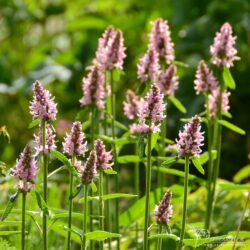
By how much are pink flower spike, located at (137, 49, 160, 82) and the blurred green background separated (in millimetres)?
3061

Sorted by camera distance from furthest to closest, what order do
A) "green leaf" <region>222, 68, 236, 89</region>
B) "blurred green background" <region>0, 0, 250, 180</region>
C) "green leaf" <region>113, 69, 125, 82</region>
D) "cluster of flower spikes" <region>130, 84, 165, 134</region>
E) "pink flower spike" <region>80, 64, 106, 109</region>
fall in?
"blurred green background" <region>0, 0, 250, 180</region> < "green leaf" <region>113, 69, 125, 82</region> < "green leaf" <region>222, 68, 236, 89</region> < "pink flower spike" <region>80, 64, 106, 109</region> < "cluster of flower spikes" <region>130, 84, 165, 134</region>

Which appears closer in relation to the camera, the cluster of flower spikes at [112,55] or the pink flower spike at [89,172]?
the pink flower spike at [89,172]

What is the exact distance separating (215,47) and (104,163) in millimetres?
933

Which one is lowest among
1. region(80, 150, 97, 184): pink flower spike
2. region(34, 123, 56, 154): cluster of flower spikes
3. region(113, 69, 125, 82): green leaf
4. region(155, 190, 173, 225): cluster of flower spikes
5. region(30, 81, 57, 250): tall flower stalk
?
region(155, 190, 173, 225): cluster of flower spikes

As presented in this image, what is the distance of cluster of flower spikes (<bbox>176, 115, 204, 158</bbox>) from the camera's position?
2447 mm

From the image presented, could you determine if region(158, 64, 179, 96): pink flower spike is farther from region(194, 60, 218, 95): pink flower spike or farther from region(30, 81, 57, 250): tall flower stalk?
region(30, 81, 57, 250): tall flower stalk

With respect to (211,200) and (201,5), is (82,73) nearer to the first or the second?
(201,5)

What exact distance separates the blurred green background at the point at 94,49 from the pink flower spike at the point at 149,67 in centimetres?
306

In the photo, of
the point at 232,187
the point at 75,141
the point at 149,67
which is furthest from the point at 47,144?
the point at 232,187

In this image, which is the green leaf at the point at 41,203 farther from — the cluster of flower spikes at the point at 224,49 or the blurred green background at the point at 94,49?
the blurred green background at the point at 94,49

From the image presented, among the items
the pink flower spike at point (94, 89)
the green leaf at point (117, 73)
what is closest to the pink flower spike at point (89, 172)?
the pink flower spike at point (94, 89)

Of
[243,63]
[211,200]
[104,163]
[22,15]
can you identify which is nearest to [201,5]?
[243,63]

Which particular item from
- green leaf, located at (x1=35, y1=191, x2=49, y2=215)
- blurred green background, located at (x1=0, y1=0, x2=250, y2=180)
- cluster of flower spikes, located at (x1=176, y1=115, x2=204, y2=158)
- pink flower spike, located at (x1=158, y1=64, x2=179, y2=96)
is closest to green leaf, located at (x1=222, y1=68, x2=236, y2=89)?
pink flower spike, located at (x1=158, y1=64, x2=179, y2=96)

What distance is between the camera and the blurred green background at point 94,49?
21.9 ft
